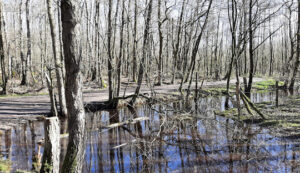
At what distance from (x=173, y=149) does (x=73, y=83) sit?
575cm

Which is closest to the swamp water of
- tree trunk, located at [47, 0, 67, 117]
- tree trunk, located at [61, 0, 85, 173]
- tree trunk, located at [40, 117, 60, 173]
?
tree trunk, located at [47, 0, 67, 117]

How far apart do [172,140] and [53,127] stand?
5.87 m

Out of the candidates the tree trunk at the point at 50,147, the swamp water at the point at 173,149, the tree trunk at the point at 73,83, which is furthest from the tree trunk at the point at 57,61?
the tree trunk at the point at 73,83

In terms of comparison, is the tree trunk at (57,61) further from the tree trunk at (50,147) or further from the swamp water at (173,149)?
the tree trunk at (50,147)

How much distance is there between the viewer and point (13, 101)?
16438 millimetres

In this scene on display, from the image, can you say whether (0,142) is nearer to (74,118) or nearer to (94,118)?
(94,118)

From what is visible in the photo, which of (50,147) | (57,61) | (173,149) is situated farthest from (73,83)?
(57,61)

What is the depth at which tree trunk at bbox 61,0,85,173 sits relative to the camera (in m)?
4.56

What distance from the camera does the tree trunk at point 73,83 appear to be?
4.56 metres

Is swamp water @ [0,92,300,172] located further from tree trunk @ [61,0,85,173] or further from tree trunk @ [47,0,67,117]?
tree trunk @ [61,0,85,173]

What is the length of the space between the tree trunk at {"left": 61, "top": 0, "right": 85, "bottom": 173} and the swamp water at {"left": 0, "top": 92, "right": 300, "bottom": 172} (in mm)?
2286

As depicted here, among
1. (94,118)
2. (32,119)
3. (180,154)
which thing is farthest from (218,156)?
(32,119)

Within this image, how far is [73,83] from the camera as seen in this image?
470 centimetres

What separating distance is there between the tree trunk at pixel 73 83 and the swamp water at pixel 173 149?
2.29 meters
